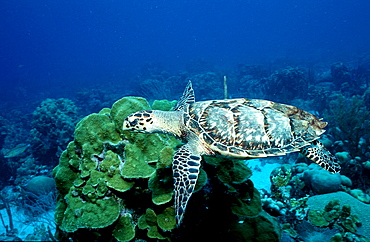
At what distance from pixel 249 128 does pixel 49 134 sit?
329 inches

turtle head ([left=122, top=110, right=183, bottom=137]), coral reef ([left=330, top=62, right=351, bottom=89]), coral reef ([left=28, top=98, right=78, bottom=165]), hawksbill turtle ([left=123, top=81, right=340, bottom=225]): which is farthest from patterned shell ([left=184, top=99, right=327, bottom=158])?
coral reef ([left=330, top=62, right=351, bottom=89])

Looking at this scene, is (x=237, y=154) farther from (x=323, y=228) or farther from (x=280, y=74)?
(x=280, y=74)

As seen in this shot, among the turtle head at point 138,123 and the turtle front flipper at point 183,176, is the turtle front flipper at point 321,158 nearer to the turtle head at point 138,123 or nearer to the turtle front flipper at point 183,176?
the turtle front flipper at point 183,176

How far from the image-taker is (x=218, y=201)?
2.74 metres

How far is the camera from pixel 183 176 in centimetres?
224

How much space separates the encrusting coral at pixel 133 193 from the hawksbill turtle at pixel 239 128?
308mm

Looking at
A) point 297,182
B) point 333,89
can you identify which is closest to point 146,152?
point 297,182

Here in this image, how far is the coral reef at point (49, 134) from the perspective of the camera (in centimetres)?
776

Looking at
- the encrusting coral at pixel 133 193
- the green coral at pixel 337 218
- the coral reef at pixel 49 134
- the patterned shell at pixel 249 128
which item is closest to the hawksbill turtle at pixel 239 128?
the patterned shell at pixel 249 128

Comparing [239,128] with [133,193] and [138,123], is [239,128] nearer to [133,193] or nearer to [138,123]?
[138,123]

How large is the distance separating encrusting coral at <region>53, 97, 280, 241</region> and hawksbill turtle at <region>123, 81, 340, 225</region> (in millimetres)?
308

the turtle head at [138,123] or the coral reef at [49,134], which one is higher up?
the coral reef at [49,134]

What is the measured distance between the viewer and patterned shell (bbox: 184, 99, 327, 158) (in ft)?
9.25

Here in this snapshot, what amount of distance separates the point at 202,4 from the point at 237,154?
15612 centimetres
